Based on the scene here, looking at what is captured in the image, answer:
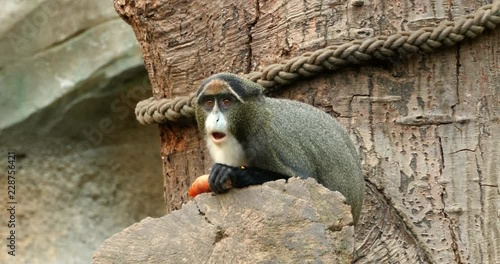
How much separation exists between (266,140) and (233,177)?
404 millimetres

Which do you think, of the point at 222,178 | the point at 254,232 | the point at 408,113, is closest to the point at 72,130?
the point at 408,113

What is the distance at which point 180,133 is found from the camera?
4258 mm

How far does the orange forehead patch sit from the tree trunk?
2.52 feet

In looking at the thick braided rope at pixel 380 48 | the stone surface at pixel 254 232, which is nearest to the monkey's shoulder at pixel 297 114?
the thick braided rope at pixel 380 48

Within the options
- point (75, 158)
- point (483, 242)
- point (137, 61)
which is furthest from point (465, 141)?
point (75, 158)

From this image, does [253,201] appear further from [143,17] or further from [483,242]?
[143,17]

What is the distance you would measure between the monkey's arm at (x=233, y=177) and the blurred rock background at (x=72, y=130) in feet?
13.7

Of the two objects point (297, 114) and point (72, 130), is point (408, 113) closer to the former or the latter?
point (297, 114)

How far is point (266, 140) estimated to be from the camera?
337 centimetres

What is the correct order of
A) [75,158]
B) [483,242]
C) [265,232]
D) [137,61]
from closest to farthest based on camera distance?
1. [265,232]
2. [483,242]
3. [137,61]
4. [75,158]

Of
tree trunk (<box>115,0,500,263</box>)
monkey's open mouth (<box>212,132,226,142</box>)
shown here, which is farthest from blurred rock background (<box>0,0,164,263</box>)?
monkey's open mouth (<box>212,132,226,142</box>)

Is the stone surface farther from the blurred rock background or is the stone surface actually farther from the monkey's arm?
the blurred rock background

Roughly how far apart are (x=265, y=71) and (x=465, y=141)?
98 centimetres

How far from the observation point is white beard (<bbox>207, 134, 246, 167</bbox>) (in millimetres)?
3305
